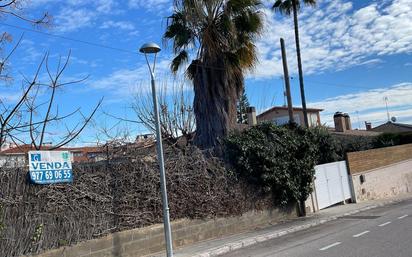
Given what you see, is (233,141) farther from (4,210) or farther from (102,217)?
(4,210)

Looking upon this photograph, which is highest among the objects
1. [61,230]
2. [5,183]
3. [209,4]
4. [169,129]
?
[209,4]

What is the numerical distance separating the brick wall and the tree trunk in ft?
35.5

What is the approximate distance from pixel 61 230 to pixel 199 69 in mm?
9233

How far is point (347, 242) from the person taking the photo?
37.8 ft

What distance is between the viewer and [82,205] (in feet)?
34.9

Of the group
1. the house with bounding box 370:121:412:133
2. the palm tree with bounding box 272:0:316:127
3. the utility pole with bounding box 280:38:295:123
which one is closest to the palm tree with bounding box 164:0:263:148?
the utility pole with bounding box 280:38:295:123

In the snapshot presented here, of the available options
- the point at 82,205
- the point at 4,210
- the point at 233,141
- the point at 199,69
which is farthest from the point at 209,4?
the point at 4,210

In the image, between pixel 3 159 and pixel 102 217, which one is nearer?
pixel 3 159

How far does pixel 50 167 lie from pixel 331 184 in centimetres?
1587

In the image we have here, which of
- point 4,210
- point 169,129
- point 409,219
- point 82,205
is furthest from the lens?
point 169,129

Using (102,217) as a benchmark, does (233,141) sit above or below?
above

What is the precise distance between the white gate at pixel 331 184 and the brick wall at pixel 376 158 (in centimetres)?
123

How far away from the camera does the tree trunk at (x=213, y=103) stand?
16.9m

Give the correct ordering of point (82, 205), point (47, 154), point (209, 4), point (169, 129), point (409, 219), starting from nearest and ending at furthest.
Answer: point (47, 154) → point (82, 205) → point (409, 219) → point (209, 4) → point (169, 129)
